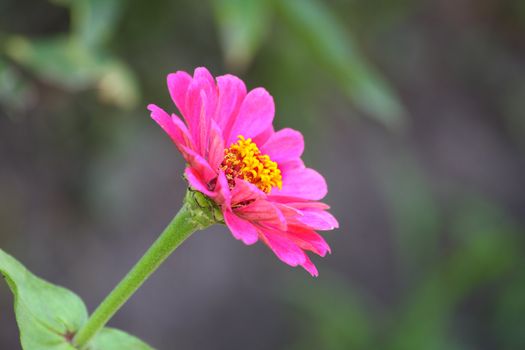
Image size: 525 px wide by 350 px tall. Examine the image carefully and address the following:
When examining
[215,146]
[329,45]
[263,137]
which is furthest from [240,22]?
[215,146]

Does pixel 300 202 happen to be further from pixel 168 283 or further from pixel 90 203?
pixel 168 283

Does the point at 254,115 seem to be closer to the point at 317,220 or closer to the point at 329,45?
the point at 317,220

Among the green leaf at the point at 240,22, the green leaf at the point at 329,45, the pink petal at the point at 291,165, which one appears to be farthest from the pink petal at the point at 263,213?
the green leaf at the point at 329,45

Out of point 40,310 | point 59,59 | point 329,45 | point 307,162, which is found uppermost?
point 329,45

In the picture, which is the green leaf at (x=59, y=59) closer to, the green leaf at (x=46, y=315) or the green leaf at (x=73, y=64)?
the green leaf at (x=73, y=64)

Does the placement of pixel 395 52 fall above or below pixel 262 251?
above

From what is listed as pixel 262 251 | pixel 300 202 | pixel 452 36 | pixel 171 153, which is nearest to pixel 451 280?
pixel 262 251
